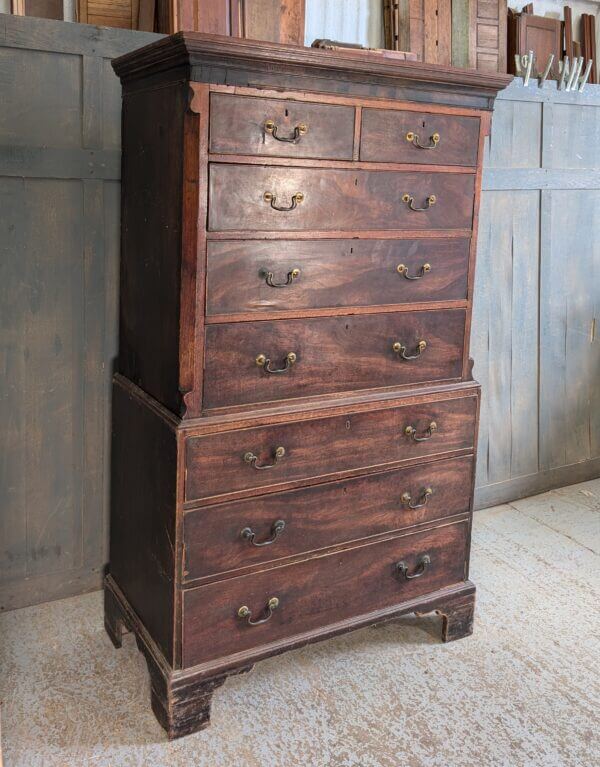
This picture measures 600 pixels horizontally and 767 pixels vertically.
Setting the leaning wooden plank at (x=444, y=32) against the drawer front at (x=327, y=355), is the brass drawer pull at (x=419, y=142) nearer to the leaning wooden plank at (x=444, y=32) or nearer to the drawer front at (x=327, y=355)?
the drawer front at (x=327, y=355)

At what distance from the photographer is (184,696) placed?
2.12 meters

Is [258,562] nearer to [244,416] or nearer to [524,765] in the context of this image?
[244,416]

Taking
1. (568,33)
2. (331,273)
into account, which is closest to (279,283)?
(331,273)

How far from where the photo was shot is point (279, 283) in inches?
80.4

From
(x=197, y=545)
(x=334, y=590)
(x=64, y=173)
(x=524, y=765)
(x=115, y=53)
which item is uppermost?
(x=115, y=53)

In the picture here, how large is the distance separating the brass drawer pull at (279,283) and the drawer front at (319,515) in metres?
0.57

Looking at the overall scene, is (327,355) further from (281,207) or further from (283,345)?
(281,207)

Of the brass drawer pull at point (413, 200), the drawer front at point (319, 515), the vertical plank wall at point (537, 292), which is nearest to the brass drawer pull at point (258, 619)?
the drawer front at point (319, 515)

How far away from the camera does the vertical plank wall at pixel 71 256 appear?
2.38 m

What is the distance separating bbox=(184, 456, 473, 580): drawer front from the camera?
208cm

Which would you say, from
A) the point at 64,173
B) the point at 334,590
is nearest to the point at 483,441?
the point at 334,590

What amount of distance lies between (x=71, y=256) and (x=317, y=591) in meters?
1.28

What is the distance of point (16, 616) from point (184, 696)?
0.79 m

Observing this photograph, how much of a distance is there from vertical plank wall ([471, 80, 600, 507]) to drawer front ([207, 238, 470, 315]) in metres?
1.04
